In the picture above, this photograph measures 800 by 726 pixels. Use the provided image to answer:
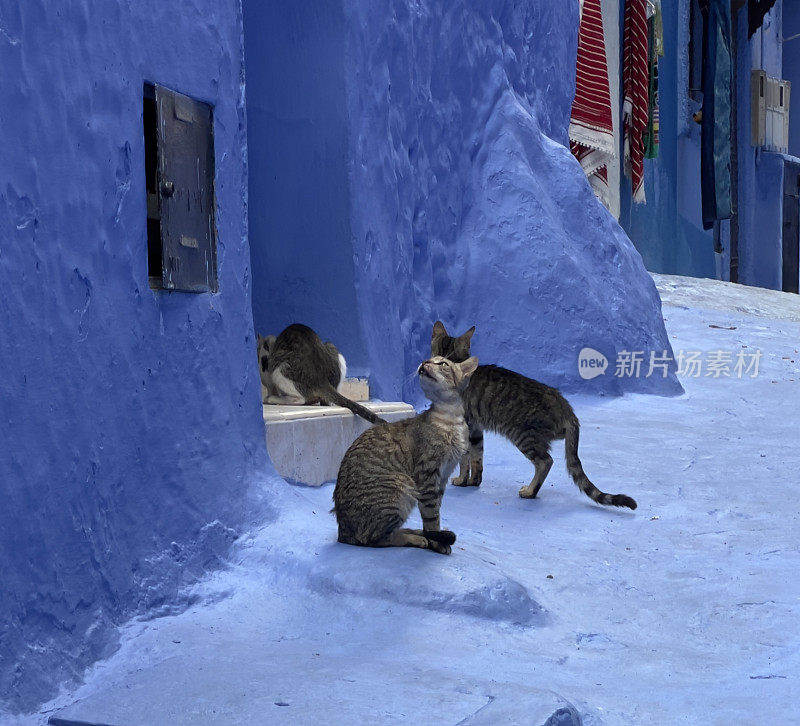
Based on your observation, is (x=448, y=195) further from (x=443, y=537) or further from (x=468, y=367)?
(x=443, y=537)

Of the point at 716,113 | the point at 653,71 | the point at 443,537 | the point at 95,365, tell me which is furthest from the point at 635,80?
the point at 95,365

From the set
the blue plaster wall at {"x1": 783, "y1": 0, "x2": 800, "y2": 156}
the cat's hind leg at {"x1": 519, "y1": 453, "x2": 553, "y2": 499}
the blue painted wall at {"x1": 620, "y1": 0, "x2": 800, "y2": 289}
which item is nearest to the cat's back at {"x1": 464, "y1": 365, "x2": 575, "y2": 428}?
the cat's hind leg at {"x1": 519, "y1": 453, "x2": 553, "y2": 499}

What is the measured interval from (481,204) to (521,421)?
9.57 ft

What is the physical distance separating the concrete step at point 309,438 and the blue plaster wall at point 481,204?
0.85m

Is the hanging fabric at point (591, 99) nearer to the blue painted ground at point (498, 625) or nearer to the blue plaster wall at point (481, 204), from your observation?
the blue plaster wall at point (481, 204)

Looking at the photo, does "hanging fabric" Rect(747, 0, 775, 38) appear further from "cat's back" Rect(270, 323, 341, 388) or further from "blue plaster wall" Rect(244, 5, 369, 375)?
"cat's back" Rect(270, 323, 341, 388)

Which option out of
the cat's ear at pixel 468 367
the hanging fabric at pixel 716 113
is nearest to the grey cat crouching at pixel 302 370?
the cat's ear at pixel 468 367

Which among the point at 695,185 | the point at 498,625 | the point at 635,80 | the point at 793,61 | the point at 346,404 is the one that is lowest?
the point at 498,625

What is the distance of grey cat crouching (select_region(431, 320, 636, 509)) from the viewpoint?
5527 mm

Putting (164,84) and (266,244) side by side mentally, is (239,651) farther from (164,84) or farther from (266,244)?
(266,244)

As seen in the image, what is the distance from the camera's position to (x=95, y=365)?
3330mm

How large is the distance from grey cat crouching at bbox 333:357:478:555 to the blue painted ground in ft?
0.28

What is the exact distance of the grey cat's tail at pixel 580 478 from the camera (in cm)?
525

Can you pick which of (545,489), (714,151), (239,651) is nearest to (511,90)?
(545,489)
